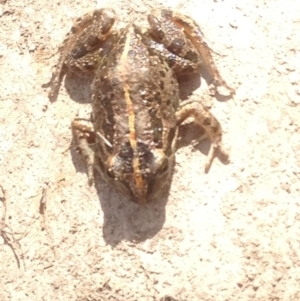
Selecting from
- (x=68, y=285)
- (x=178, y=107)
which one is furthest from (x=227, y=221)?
(x=68, y=285)

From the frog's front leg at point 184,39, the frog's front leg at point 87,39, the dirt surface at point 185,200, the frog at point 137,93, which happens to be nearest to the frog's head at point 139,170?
the frog at point 137,93

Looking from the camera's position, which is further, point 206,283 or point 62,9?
point 62,9

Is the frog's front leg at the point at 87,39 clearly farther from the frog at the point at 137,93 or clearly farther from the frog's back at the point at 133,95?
the frog's back at the point at 133,95

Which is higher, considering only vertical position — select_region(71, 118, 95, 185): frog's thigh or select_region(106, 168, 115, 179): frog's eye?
select_region(106, 168, 115, 179): frog's eye

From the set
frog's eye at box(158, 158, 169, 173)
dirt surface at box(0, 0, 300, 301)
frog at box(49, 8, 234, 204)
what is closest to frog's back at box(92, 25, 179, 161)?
frog at box(49, 8, 234, 204)

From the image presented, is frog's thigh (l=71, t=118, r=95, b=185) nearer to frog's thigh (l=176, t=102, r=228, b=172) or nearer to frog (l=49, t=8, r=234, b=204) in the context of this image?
frog (l=49, t=8, r=234, b=204)

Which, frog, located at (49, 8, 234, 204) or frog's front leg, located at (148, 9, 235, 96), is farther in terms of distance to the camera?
frog's front leg, located at (148, 9, 235, 96)

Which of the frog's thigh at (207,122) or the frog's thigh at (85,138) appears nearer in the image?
the frog's thigh at (207,122)

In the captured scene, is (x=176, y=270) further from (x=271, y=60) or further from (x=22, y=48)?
(x=22, y=48)
